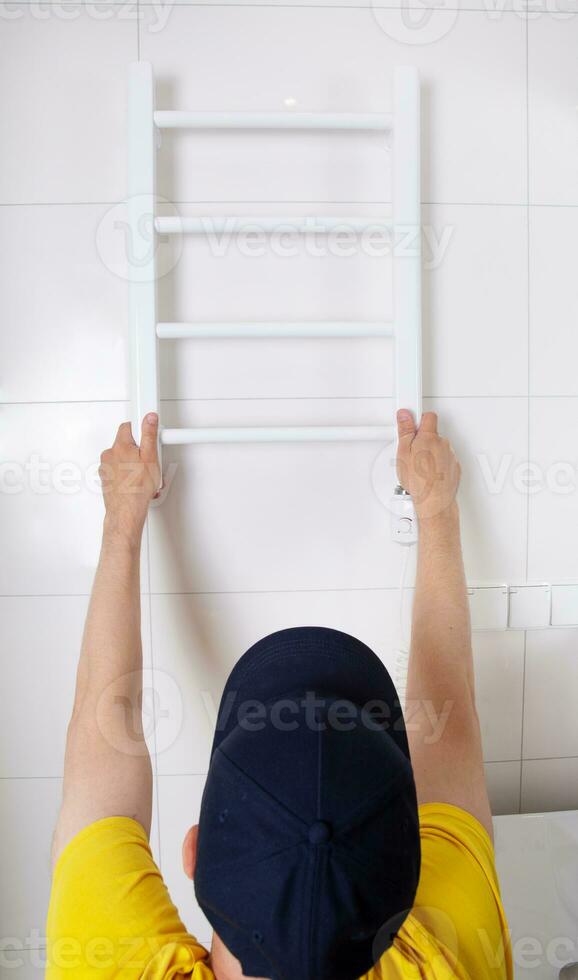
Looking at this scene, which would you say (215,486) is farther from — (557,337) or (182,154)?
(557,337)

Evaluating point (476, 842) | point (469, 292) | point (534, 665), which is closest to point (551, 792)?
point (534, 665)

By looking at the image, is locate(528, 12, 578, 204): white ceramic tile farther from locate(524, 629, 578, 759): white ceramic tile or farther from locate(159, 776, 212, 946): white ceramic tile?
locate(159, 776, 212, 946): white ceramic tile

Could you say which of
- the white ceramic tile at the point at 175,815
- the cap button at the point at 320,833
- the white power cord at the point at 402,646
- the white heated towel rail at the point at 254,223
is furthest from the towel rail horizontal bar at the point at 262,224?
the white ceramic tile at the point at 175,815

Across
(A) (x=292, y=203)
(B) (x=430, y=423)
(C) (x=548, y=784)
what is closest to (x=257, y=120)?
(A) (x=292, y=203)

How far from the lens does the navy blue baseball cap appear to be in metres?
0.53

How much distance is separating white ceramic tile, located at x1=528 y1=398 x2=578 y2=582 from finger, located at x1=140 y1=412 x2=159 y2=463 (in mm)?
650

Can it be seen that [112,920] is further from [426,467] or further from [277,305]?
[277,305]

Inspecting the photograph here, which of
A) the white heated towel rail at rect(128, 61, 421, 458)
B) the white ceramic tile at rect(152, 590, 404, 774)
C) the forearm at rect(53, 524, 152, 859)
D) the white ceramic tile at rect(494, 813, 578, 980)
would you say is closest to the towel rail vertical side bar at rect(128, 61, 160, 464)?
the white heated towel rail at rect(128, 61, 421, 458)

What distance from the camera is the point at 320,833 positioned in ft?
1.74

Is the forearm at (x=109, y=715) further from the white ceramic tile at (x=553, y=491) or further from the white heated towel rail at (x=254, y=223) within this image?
the white ceramic tile at (x=553, y=491)

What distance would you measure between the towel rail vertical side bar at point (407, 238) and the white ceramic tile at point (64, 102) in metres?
0.44

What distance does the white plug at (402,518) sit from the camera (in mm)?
1023

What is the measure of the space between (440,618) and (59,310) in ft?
2.54

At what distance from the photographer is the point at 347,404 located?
108 centimetres
